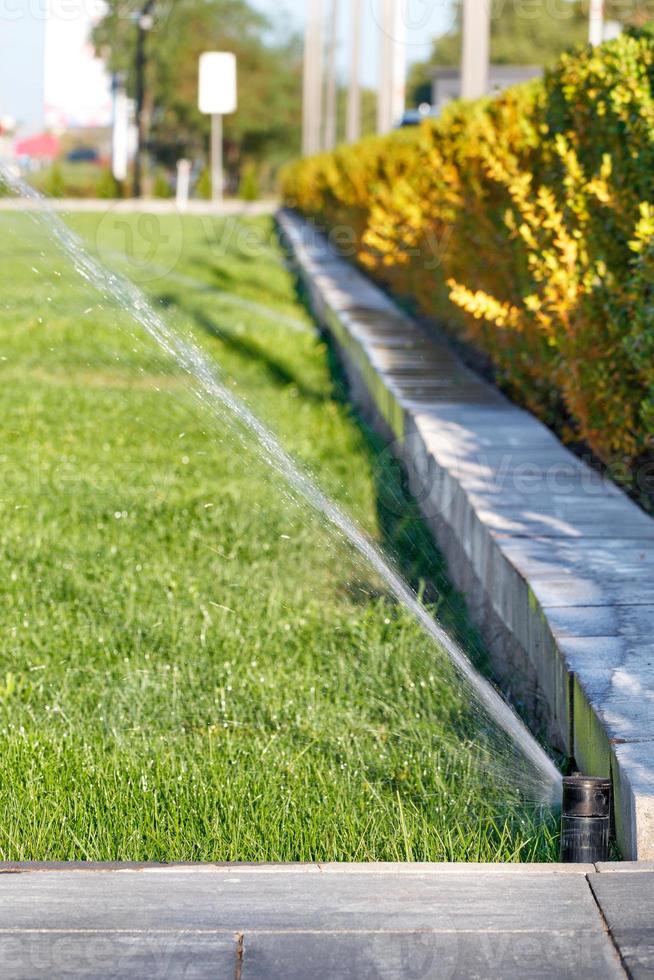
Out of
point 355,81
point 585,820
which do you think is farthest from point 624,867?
point 355,81

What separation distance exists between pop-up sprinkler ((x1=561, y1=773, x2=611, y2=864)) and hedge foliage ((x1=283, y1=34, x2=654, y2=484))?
180 cm

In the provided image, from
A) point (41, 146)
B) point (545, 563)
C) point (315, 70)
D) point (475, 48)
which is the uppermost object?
point (315, 70)

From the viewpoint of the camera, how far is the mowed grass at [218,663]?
2605 mm

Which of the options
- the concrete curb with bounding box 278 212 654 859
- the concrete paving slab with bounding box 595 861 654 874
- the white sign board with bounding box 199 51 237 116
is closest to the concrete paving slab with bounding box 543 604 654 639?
the concrete curb with bounding box 278 212 654 859

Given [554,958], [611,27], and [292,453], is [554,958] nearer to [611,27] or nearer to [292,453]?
[292,453]

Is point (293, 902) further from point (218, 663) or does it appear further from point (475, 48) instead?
point (475, 48)

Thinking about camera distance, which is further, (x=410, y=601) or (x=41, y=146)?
(x=41, y=146)

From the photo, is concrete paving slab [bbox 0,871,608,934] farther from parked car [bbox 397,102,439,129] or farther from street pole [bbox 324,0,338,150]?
street pole [bbox 324,0,338,150]

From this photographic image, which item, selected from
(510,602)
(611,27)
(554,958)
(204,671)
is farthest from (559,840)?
(611,27)

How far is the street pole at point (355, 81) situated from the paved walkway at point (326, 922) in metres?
21.0

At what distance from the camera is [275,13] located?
79.2 m

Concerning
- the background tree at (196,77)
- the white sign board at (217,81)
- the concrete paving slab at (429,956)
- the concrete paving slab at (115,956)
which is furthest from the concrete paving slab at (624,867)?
the background tree at (196,77)

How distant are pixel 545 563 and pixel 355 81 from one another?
22.1 meters

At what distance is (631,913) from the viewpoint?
206 centimetres
